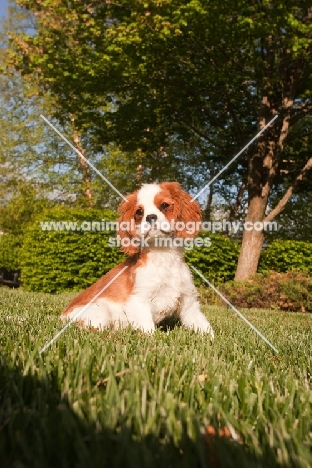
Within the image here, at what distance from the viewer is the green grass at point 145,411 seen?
120cm

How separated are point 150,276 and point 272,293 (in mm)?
6900

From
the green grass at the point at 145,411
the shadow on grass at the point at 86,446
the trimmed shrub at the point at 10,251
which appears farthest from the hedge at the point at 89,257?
the shadow on grass at the point at 86,446

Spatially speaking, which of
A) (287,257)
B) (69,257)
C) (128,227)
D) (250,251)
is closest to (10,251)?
(69,257)

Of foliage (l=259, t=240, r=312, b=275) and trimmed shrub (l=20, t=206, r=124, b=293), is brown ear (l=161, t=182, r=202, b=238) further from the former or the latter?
foliage (l=259, t=240, r=312, b=275)

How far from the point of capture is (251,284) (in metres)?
10.5

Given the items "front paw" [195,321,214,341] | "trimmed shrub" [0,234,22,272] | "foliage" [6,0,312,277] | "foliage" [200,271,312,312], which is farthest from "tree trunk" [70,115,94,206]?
"front paw" [195,321,214,341]

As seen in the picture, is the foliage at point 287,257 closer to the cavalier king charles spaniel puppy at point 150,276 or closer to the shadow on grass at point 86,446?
the cavalier king charles spaniel puppy at point 150,276

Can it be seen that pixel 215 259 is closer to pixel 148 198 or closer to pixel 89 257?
pixel 89 257

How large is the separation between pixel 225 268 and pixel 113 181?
13159 millimetres

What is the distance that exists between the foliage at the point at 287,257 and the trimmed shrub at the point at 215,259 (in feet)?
3.35

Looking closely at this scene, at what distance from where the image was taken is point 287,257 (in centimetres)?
1372

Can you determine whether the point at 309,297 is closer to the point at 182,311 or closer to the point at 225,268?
the point at 225,268

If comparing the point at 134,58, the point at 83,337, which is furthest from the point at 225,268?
the point at 83,337

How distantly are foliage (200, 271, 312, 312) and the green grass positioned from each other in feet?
25.1
